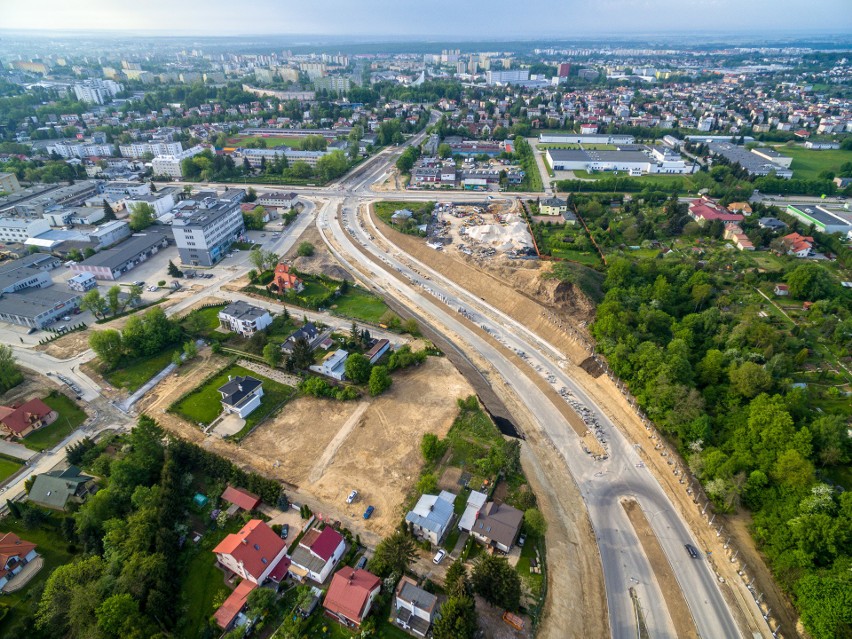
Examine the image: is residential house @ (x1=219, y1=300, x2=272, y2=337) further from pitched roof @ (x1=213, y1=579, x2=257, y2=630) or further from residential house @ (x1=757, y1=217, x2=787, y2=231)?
residential house @ (x1=757, y1=217, x2=787, y2=231)

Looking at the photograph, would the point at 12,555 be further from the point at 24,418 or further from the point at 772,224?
the point at 772,224

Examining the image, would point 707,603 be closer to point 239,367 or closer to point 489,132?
point 239,367

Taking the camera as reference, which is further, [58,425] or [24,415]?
[58,425]

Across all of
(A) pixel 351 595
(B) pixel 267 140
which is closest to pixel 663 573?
(A) pixel 351 595

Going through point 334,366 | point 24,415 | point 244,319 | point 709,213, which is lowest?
point 24,415

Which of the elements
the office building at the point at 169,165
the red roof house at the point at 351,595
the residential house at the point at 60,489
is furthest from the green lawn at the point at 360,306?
the office building at the point at 169,165

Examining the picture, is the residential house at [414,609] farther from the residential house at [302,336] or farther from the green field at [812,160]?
the green field at [812,160]
